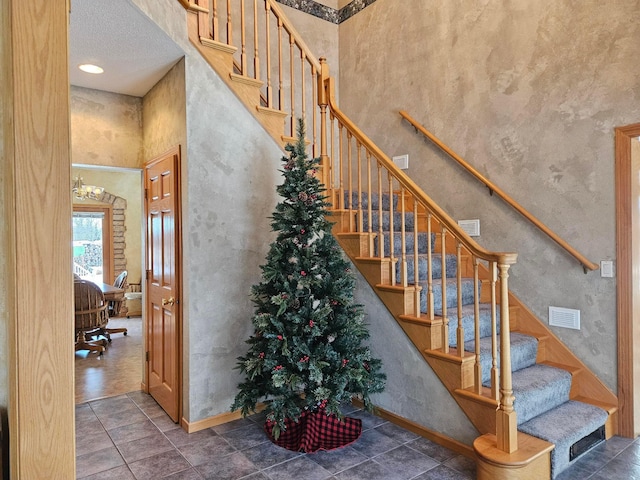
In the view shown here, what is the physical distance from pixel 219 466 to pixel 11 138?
220 cm

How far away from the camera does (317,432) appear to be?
9.36 feet

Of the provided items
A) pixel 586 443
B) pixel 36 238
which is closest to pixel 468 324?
pixel 586 443

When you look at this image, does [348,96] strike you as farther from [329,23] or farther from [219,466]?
[219,466]

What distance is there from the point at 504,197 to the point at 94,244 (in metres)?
7.21

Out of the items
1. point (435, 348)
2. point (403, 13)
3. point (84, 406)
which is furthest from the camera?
point (403, 13)

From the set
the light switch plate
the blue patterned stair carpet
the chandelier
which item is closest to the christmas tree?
the blue patterned stair carpet

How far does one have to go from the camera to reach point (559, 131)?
3.20 metres

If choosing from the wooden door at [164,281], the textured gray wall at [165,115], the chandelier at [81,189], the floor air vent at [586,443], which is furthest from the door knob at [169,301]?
the chandelier at [81,189]

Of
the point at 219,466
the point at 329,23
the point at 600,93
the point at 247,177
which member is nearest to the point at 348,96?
the point at 329,23

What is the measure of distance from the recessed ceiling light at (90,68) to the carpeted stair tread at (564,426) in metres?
3.86

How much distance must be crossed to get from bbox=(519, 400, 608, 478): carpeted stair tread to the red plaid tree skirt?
111 cm

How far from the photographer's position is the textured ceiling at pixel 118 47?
243 centimetres

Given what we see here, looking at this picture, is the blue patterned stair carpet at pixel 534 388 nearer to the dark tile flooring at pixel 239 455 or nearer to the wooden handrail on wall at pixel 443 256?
the wooden handrail on wall at pixel 443 256

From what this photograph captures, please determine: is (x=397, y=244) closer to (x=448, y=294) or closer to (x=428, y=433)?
(x=448, y=294)
